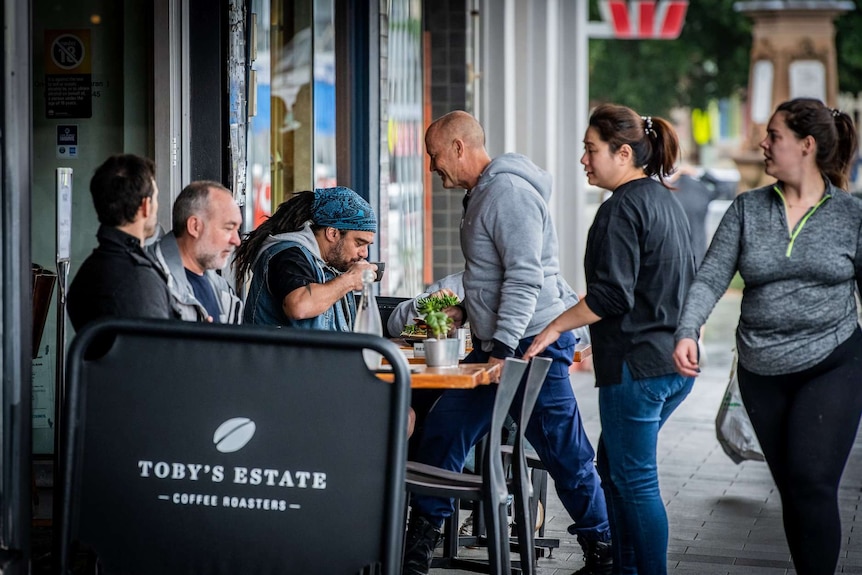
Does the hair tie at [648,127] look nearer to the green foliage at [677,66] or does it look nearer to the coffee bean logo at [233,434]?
the coffee bean logo at [233,434]

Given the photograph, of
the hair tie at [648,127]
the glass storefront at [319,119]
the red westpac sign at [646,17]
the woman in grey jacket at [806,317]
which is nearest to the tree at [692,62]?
the red westpac sign at [646,17]

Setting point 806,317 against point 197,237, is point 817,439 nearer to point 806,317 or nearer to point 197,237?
point 806,317

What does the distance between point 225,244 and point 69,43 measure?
186 cm

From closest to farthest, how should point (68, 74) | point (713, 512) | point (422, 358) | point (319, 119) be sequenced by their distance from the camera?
point (422, 358), point (68, 74), point (713, 512), point (319, 119)

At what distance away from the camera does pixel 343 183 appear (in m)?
8.15

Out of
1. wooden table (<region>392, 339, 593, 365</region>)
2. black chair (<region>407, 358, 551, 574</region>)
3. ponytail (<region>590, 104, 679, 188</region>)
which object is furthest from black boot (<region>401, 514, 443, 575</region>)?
ponytail (<region>590, 104, 679, 188</region>)

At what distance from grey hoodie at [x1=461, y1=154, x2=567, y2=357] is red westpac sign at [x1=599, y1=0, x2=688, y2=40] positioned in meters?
15.4

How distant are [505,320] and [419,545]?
2.87 feet

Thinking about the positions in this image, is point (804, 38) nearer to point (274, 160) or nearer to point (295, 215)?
point (274, 160)

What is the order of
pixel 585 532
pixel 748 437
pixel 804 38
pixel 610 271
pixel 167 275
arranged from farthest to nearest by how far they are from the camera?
1. pixel 804 38
2. pixel 748 437
3. pixel 585 532
4. pixel 610 271
5. pixel 167 275

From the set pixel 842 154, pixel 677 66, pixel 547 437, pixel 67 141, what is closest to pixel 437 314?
pixel 547 437

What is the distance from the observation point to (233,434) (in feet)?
12.7

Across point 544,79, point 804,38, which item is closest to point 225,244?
point 544,79

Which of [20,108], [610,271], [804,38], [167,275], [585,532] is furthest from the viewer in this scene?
[804,38]
